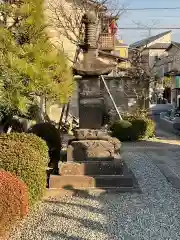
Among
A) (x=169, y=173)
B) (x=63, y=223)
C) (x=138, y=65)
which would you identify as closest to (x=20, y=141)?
(x=63, y=223)

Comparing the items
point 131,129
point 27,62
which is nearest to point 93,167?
point 27,62

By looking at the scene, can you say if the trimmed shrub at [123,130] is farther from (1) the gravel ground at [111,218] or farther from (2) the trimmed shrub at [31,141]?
(2) the trimmed shrub at [31,141]

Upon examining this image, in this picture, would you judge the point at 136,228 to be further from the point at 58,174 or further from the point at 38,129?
the point at 38,129

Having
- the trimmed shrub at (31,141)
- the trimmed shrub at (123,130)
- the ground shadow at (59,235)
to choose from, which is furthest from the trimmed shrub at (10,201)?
the trimmed shrub at (123,130)

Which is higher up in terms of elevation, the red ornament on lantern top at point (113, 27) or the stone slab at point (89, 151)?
the red ornament on lantern top at point (113, 27)

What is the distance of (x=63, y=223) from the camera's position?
525 cm

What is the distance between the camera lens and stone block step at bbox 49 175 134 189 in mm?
7148

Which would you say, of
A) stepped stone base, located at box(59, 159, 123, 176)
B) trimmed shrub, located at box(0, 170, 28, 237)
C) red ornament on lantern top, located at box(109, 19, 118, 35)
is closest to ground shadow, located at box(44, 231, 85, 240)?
trimmed shrub, located at box(0, 170, 28, 237)

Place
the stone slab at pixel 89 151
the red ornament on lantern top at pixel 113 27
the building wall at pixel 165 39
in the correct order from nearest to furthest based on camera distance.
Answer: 1. the stone slab at pixel 89 151
2. the red ornament on lantern top at pixel 113 27
3. the building wall at pixel 165 39

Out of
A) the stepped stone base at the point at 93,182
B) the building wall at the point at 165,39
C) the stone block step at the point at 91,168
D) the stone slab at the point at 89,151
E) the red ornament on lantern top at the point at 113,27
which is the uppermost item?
the building wall at the point at 165,39

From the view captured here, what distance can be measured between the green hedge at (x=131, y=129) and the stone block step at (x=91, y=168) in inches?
304

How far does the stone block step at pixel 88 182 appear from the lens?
23.5 feet

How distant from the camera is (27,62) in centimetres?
689

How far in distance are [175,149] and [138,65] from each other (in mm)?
13736
